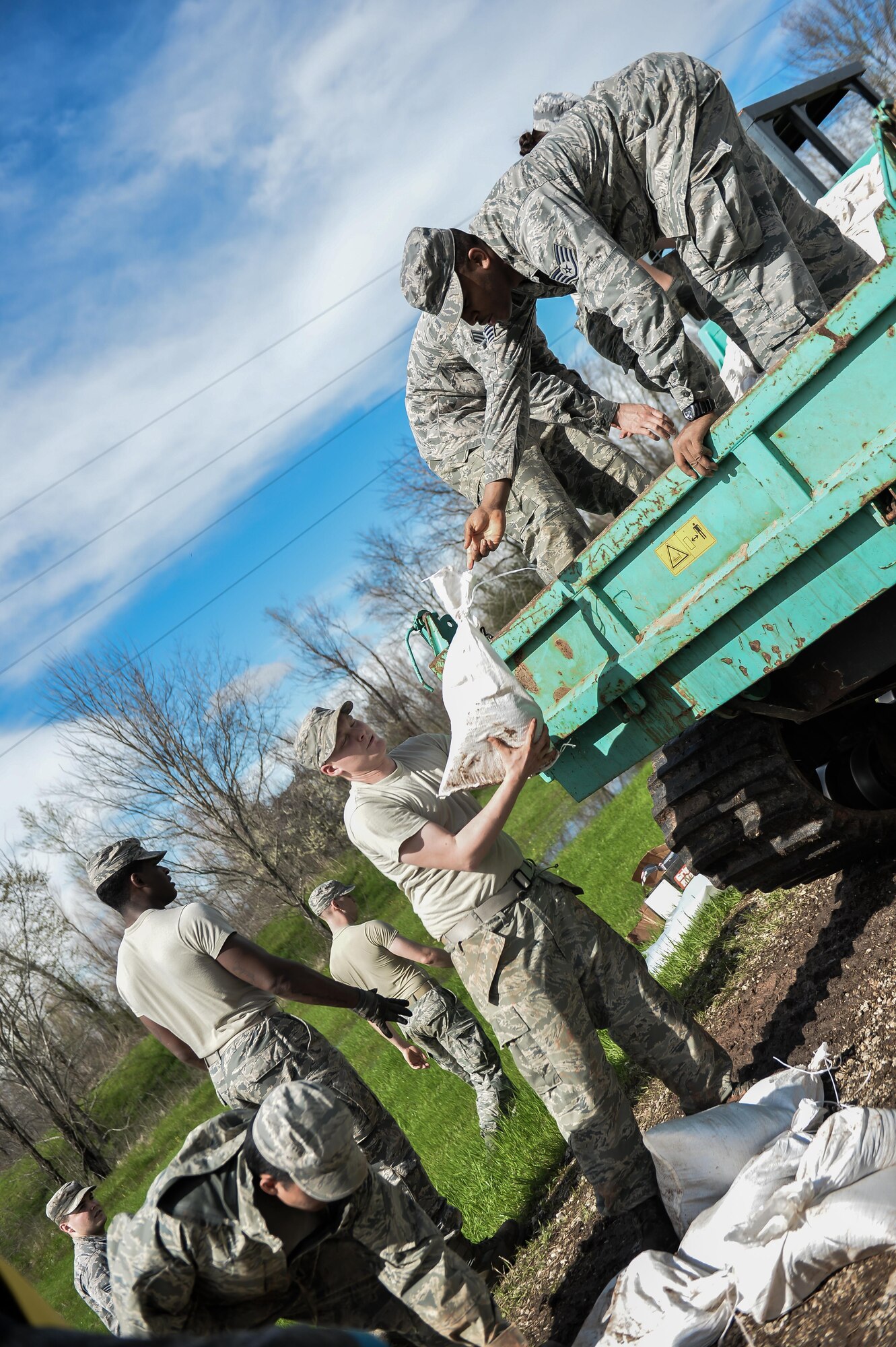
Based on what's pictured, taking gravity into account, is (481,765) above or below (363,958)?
above

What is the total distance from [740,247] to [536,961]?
253cm

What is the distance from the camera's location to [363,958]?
21.6 feet

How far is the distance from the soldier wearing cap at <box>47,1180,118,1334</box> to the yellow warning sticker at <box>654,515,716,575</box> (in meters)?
4.13

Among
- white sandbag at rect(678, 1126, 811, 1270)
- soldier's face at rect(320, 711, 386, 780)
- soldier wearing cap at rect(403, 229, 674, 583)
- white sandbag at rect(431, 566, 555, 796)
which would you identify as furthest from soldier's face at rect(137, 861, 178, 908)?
white sandbag at rect(678, 1126, 811, 1270)

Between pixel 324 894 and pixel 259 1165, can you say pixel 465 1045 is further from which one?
pixel 259 1165

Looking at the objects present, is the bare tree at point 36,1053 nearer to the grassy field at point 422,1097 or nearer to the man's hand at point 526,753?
the grassy field at point 422,1097

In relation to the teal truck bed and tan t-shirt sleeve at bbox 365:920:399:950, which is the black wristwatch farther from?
tan t-shirt sleeve at bbox 365:920:399:950

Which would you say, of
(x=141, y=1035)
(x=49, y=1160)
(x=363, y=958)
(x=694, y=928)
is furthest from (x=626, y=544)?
(x=141, y=1035)

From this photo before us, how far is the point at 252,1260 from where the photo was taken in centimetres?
296

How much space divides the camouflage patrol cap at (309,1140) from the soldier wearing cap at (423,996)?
3.32 metres

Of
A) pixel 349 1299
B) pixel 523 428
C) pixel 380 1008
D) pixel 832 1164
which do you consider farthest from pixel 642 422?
pixel 349 1299

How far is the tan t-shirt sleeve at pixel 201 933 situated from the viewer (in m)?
4.34

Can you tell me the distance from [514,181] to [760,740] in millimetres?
2324

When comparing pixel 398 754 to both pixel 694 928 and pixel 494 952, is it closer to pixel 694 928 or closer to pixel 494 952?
pixel 494 952
